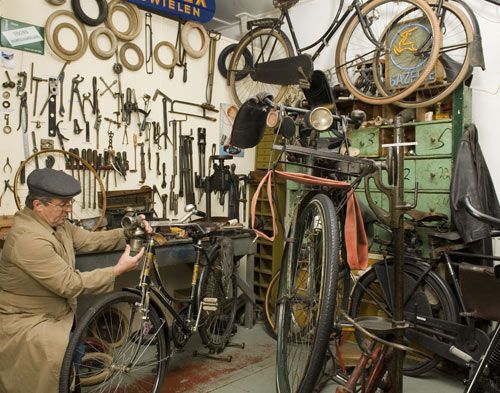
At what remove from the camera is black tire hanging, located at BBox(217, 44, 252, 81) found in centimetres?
450

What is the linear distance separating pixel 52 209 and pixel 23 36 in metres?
1.57

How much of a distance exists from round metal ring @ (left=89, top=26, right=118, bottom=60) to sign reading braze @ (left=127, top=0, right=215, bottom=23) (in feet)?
1.17

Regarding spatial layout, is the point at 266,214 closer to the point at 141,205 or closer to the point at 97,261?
the point at 141,205

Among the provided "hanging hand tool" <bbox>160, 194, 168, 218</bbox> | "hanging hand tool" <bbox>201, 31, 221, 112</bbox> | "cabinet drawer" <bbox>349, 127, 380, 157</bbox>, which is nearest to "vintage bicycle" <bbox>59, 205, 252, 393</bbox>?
"hanging hand tool" <bbox>160, 194, 168, 218</bbox>

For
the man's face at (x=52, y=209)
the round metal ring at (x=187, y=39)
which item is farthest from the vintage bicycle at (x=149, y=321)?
the round metal ring at (x=187, y=39)

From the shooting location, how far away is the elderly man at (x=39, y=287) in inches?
85.0

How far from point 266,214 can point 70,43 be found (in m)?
2.33

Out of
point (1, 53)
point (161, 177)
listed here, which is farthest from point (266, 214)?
point (1, 53)

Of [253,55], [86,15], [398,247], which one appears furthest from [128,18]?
[398,247]

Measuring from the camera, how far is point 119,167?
12.0 feet

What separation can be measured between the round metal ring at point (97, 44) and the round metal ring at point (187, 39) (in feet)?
2.39

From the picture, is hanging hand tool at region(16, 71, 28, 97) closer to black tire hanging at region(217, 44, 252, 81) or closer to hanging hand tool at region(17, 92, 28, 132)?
hanging hand tool at region(17, 92, 28, 132)

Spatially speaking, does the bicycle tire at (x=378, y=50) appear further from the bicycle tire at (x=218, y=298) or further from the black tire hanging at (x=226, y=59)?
the bicycle tire at (x=218, y=298)

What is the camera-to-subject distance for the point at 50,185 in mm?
2271
